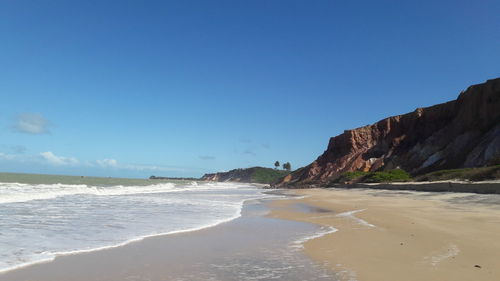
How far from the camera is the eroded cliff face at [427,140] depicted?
3941 cm

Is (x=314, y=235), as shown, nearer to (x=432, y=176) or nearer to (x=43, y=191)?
(x=43, y=191)

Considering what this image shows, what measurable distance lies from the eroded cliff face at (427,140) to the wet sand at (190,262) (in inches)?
1126

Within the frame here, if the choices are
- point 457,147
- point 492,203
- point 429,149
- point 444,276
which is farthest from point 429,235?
point 429,149

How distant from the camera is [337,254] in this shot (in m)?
6.39

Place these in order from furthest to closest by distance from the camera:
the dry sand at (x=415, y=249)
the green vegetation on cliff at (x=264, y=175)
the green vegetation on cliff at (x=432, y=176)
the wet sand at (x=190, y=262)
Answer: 1. the green vegetation on cliff at (x=264, y=175)
2. the green vegetation on cliff at (x=432, y=176)
3. the wet sand at (x=190, y=262)
4. the dry sand at (x=415, y=249)

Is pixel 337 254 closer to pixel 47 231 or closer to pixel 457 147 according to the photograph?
pixel 47 231

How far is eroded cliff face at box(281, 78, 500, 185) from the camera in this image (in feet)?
129

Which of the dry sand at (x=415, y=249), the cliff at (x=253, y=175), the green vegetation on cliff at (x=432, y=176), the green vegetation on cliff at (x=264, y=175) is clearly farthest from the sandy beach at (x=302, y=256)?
the green vegetation on cliff at (x=264, y=175)

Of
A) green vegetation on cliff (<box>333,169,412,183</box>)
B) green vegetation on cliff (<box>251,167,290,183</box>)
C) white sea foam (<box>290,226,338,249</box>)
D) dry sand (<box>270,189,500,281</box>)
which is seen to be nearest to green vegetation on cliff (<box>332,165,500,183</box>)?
green vegetation on cliff (<box>333,169,412,183</box>)

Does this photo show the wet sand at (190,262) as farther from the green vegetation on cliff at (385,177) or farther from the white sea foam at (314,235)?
the green vegetation on cliff at (385,177)

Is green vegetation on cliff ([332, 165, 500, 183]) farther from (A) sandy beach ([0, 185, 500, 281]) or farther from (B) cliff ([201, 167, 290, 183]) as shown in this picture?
(B) cliff ([201, 167, 290, 183])

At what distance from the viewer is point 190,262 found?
596 cm

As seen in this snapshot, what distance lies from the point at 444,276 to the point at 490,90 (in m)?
45.3

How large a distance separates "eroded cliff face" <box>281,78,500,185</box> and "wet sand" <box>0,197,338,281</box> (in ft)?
93.8
